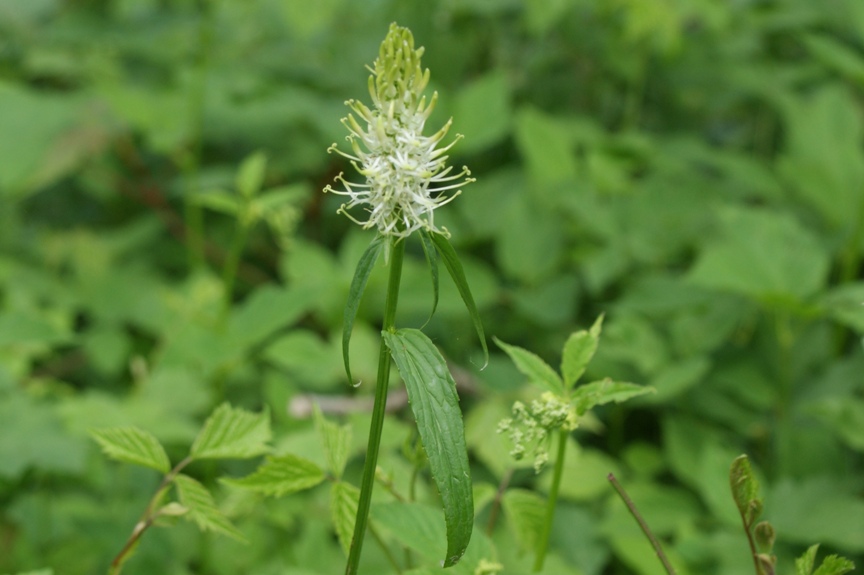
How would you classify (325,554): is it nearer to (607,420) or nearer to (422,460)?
(422,460)

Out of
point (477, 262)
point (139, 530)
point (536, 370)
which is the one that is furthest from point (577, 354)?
point (477, 262)

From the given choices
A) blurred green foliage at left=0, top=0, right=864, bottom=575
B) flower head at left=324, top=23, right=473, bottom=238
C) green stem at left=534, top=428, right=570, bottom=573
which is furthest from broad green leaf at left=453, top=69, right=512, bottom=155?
flower head at left=324, top=23, right=473, bottom=238

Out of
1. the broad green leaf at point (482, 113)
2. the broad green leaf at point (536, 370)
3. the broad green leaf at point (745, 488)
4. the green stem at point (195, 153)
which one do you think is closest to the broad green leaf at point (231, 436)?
the broad green leaf at point (536, 370)

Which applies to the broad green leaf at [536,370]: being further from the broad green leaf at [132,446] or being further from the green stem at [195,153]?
the green stem at [195,153]

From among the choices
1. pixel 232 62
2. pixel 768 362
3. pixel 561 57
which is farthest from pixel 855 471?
pixel 232 62

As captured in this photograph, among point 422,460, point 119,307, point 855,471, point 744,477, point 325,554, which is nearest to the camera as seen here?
point 744,477

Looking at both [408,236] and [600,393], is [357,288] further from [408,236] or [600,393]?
[600,393]
